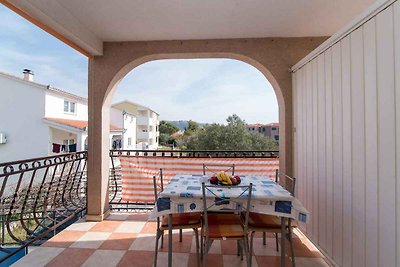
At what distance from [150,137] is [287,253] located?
78.9 feet

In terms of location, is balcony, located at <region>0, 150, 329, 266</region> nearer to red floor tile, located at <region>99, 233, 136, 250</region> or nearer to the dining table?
red floor tile, located at <region>99, 233, 136, 250</region>

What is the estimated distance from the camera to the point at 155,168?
3.89 metres

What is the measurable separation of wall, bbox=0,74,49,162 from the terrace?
891 centimetres

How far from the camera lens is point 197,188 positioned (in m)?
2.21

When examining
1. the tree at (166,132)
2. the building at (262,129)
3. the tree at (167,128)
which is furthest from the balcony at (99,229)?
the tree at (167,128)

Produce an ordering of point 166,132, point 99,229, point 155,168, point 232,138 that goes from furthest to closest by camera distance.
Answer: point 166,132 → point 232,138 → point 155,168 → point 99,229

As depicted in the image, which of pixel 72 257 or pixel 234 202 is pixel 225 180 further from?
pixel 72 257

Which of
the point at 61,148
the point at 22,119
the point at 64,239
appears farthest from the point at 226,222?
the point at 22,119

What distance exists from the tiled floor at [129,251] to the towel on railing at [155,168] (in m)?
0.82

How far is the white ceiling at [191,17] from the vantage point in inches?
91.2

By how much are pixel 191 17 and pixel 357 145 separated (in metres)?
2.12

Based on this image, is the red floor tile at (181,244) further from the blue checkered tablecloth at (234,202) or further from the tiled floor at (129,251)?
the blue checkered tablecloth at (234,202)

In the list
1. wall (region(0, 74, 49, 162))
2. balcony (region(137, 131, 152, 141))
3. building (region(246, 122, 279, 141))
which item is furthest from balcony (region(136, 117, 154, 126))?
wall (region(0, 74, 49, 162))

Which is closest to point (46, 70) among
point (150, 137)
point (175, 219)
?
point (150, 137)
